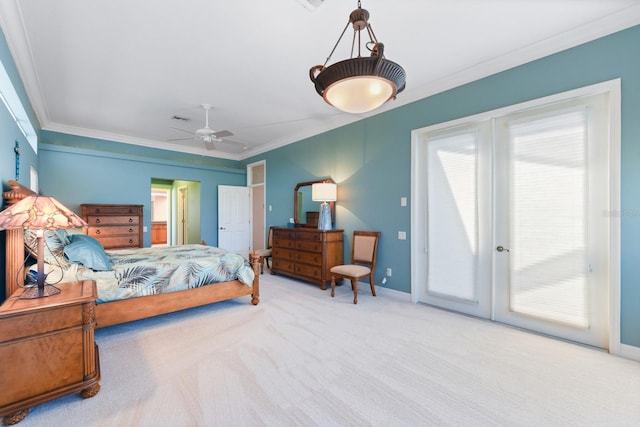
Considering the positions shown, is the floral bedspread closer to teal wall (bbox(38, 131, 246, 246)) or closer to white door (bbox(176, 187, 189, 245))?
teal wall (bbox(38, 131, 246, 246))

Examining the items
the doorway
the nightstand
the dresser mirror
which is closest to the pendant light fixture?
the nightstand

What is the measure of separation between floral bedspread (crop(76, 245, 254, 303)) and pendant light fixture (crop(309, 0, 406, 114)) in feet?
8.35

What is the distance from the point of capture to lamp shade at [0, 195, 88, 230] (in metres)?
1.75

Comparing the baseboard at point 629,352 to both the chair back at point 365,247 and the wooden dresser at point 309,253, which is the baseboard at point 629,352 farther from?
the wooden dresser at point 309,253

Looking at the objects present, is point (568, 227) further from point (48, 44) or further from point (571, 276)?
point (48, 44)

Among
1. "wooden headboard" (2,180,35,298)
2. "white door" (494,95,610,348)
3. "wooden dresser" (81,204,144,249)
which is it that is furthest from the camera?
"wooden dresser" (81,204,144,249)

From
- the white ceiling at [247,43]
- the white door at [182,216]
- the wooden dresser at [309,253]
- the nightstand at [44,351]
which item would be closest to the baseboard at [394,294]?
the wooden dresser at [309,253]

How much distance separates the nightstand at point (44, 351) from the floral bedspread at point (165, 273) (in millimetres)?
761

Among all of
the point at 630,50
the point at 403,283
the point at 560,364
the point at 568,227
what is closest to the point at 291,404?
the point at 560,364

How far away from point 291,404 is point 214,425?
0.46 meters

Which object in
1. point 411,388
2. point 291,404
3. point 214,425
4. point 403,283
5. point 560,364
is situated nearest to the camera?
point 214,425

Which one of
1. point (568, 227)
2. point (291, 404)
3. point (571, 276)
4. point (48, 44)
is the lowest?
point (291, 404)

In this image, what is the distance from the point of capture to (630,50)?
235 cm

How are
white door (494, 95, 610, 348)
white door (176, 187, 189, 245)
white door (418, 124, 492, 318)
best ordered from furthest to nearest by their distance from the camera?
1. white door (176, 187, 189, 245)
2. white door (418, 124, 492, 318)
3. white door (494, 95, 610, 348)
